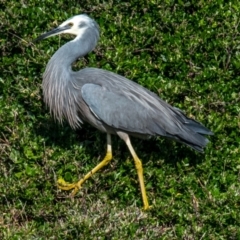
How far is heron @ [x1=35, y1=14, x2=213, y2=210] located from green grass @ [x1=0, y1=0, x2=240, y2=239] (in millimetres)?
190

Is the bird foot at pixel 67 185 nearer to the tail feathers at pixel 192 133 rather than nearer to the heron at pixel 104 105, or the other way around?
the heron at pixel 104 105

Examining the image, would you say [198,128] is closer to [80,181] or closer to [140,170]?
[140,170]

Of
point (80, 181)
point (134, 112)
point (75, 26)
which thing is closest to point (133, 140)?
point (134, 112)

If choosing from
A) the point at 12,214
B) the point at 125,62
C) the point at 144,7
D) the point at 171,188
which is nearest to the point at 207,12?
the point at 144,7

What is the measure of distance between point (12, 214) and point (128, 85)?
1536mm

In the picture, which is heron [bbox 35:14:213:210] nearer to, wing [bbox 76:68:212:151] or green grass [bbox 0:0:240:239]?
wing [bbox 76:68:212:151]

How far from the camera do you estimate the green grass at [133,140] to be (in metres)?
7.18

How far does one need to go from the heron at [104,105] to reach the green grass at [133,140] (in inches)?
7.5

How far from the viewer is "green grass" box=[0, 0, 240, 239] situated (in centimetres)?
718

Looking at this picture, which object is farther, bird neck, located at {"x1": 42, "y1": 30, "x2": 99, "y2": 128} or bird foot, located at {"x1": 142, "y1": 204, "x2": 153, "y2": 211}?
bird neck, located at {"x1": 42, "y1": 30, "x2": 99, "y2": 128}

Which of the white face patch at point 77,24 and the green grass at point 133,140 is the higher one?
the white face patch at point 77,24

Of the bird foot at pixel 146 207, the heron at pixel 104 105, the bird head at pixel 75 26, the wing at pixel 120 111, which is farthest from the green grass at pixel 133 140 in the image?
the bird head at pixel 75 26

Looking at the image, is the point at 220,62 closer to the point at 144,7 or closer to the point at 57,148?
the point at 144,7

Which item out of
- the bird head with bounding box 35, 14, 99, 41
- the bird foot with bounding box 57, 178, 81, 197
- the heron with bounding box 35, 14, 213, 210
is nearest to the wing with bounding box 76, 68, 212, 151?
the heron with bounding box 35, 14, 213, 210
